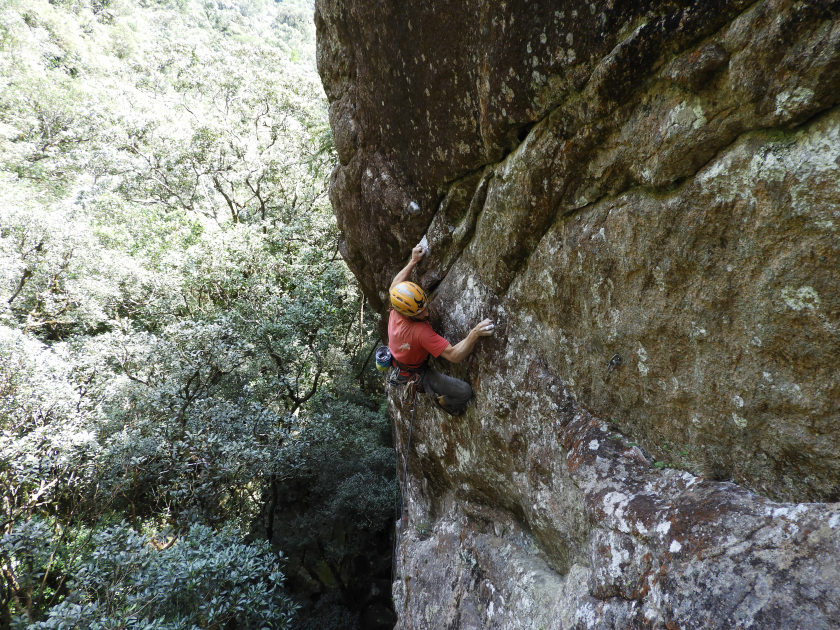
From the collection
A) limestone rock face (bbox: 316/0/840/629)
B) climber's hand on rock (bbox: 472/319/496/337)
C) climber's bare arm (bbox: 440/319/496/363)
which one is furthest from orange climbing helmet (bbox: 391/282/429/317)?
climber's hand on rock (bbox: 472/319/496/337)

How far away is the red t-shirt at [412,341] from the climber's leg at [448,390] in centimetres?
25

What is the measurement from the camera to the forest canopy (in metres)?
5.89

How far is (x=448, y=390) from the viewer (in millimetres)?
4848

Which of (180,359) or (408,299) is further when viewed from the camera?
(180,359)

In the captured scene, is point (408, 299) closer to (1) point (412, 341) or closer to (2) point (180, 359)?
(1) point (412, 341)

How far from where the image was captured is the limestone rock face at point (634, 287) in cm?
208

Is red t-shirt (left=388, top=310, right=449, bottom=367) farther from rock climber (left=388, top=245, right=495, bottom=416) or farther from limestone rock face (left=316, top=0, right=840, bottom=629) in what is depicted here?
limestone rock face (left=316, top=0, right=840, bottom=629)

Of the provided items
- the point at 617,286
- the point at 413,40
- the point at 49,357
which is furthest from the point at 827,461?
the point at 49,357

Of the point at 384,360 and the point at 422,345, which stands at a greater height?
the point at 422,345

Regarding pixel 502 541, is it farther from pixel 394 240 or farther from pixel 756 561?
pixel 394 240

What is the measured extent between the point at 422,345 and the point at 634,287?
7.74ft

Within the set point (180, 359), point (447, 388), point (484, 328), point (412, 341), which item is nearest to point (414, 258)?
point (412, 341)

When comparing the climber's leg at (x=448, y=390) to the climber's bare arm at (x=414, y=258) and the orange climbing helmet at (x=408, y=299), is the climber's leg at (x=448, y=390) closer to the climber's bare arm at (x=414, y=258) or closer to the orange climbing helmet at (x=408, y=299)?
the orange climbing helmet at (x=408, y=299)

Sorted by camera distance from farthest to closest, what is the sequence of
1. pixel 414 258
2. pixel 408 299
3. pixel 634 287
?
pixel 414 258
pixel 408 299
pixel 634 287
